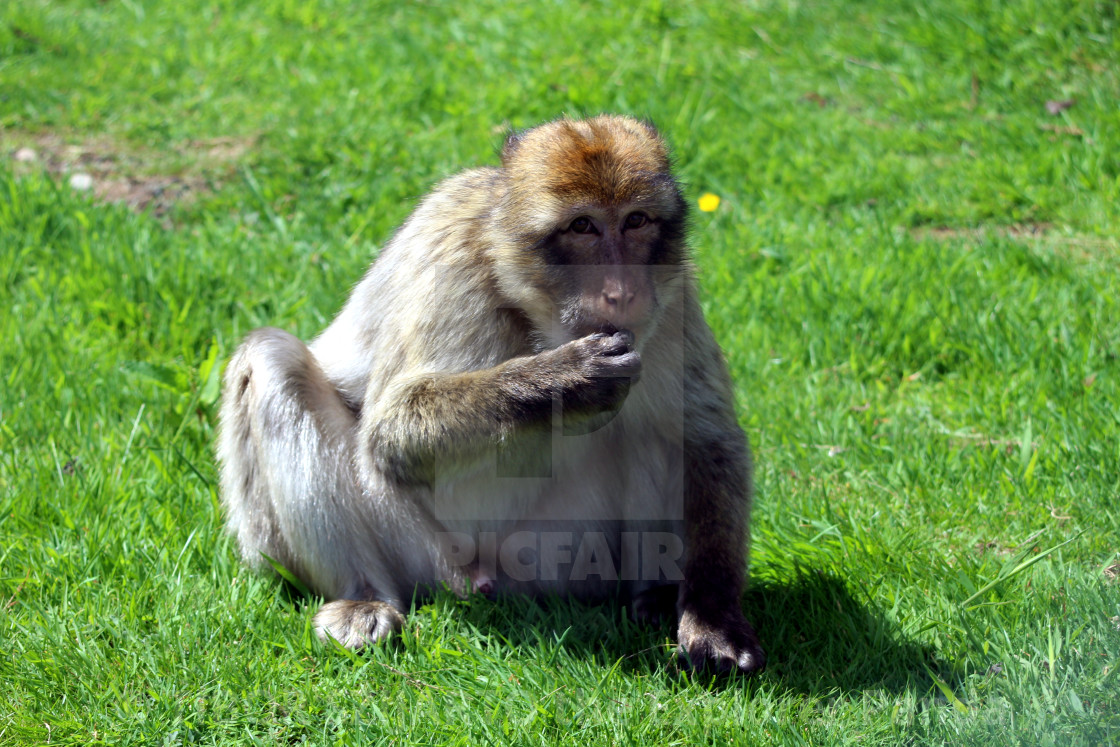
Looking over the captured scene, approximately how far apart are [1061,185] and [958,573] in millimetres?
3325

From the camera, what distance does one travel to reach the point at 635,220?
304 centimetres

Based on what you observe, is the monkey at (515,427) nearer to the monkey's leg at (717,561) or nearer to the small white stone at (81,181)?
the monkey's leg at (717,561)

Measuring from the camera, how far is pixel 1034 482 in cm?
382

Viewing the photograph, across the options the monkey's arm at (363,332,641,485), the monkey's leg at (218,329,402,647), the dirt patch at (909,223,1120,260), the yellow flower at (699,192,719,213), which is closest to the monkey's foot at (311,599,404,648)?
the monkey's leg at (218,329,402,647)

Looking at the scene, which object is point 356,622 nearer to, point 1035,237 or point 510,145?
point 510,145

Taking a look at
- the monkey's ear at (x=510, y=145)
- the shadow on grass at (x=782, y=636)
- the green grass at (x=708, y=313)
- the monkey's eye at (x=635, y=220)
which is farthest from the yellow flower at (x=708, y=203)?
the monkey's eye at (x=635, y=220)

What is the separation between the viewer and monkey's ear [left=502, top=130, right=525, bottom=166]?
11.0 feet

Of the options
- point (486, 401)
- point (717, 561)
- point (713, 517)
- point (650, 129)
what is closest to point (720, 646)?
point (717, 561)

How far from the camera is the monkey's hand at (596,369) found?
2.84 m

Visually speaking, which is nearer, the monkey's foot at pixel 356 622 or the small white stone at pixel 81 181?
the monkey's foot at pixel 356 622

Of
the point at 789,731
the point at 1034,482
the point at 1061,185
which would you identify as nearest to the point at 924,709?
the point at 789,731

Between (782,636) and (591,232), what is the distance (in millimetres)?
1308

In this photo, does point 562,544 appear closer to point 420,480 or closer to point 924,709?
point 420,480

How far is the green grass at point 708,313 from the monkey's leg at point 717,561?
0.09 metres
